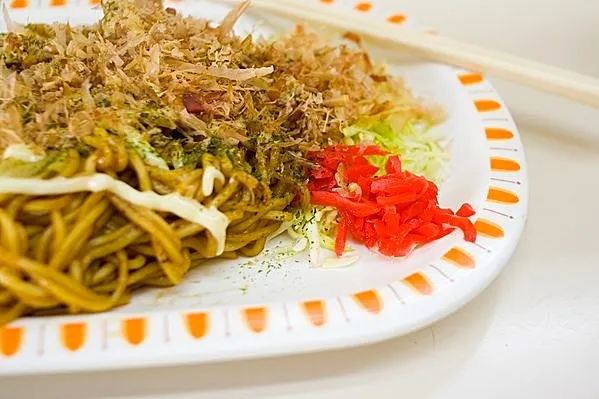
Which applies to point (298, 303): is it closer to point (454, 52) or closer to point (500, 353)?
point (500, 353)

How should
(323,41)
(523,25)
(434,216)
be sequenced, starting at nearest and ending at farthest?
(434,216) < (323,41) < (523,25)

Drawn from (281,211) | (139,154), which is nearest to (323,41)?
(281,211)

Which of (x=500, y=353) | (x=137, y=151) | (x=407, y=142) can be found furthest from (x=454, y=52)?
(x=137, y=151)

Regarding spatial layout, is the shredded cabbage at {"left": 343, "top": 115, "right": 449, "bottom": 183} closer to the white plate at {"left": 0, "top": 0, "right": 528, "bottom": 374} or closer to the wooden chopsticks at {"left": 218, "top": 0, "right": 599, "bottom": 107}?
the white plate at {"left": 0, "top": 0, "right": 528, "bottom": 374}

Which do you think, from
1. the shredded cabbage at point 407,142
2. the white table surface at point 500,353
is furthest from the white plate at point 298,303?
the white table surface at point 500,353

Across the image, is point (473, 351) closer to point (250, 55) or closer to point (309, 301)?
point (309, 301)

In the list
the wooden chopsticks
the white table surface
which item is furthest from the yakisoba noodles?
the wooden chopsticks
